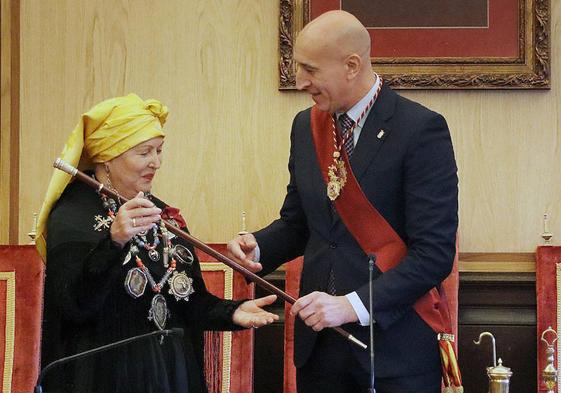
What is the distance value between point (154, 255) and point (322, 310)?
67 cm

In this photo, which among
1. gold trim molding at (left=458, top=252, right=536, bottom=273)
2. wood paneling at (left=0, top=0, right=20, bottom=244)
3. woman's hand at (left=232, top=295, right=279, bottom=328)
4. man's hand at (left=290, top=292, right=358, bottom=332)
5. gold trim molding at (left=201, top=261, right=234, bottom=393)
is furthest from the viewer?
wood paneling at (left=0, top=0, right=20, bottom=244)

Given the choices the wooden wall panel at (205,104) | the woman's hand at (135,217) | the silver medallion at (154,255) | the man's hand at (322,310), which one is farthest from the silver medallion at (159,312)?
the wooden wall panel at (205,104)

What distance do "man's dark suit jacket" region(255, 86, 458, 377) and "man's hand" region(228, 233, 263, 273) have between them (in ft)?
0.51

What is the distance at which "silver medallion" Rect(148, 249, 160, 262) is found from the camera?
3377 mm

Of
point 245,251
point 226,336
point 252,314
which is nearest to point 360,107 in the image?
point 245,251

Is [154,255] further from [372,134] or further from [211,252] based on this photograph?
[372,134]

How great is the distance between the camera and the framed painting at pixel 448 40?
4.47m

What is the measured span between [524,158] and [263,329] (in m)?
1.25

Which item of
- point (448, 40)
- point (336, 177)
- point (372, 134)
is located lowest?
point (336, 177)

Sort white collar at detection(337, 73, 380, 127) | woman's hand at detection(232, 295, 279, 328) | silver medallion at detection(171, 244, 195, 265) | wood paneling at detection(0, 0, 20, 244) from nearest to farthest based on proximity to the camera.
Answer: white collar at detection(337, 73, 380, 127)
woman's hand at detection(232, 295, 279, 328)
silver medallion at detection(171, 244, 195, 265)
wood paneling at detection(0, 0, 20, 244)

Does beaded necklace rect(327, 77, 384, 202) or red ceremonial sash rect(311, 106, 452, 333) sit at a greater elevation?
beaded necklace rect(327, 77, 384, 202)

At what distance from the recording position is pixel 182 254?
3490 mm

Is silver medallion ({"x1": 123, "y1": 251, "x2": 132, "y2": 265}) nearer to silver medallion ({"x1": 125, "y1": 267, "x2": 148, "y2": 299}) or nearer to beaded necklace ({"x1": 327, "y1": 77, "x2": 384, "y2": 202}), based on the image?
silver medallion ({"x1": 125, "y1": 267, "x2": 148, "y2": 299})

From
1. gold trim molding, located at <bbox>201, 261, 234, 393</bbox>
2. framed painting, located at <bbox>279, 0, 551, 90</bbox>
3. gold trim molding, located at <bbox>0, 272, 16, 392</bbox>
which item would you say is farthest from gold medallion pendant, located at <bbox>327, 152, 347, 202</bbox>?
gold trim molding, located at <bbox>0, 272, 16, 392</bbox>
